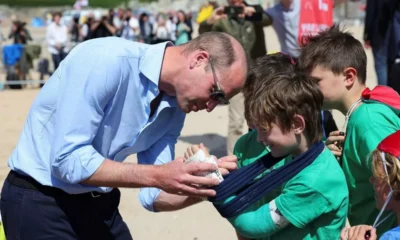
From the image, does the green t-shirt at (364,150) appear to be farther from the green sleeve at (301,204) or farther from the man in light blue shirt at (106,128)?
the man in light blue shirt at (106,128)

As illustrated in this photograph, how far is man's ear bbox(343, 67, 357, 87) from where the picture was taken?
312 centimetres

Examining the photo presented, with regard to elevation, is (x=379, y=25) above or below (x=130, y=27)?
above

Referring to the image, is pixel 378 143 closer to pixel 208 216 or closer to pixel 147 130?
pixel 147 130

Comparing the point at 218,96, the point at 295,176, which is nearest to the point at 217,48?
the point at 218,96

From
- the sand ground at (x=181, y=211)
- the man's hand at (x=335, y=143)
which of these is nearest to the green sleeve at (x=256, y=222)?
the man's hand at (x=335, y=143)

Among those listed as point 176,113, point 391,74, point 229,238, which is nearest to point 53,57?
point 391,74

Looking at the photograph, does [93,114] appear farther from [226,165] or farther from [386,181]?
[386,181]

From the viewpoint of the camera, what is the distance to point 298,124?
2451 mm

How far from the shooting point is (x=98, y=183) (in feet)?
7.97

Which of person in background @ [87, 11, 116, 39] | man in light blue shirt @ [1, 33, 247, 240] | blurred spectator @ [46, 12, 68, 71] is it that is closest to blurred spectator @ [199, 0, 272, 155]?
man in light blue shirt @ [1, 33, 247, 240]

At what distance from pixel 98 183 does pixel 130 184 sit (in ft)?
0.41

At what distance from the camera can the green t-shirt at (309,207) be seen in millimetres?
2393

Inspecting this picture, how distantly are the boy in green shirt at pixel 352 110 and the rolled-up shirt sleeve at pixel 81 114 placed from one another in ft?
Answer: 3.60

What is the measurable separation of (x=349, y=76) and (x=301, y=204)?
973 millimetres
